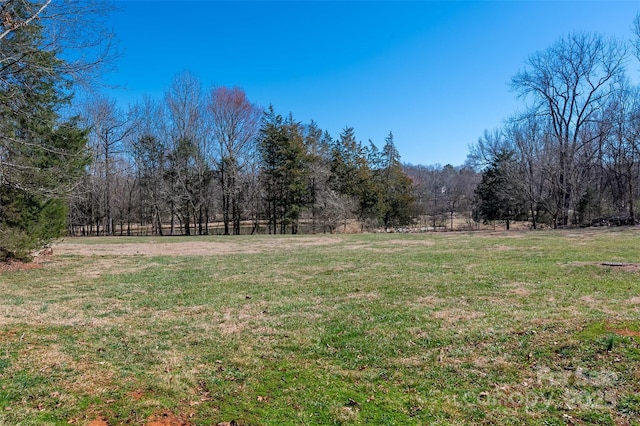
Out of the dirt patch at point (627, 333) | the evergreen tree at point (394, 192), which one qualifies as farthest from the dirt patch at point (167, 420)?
the evergreen tree at point (394, 192)

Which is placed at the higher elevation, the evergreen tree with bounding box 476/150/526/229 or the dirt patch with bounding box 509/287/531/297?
the evergreen tree with bounding box 476/150/526/229

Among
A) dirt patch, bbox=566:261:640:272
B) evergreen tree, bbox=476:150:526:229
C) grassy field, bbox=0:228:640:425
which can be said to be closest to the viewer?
grassy field, bbox=0:228:640:425

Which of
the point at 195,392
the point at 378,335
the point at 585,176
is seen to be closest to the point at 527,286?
the point at 378,335

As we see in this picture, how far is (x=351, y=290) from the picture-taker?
294 inches

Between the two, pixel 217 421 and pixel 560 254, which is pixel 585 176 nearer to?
pixel 560 254

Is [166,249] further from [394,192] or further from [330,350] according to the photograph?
[394,192]

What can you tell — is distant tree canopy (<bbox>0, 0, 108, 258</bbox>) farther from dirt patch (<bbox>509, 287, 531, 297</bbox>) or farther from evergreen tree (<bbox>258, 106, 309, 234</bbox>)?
evergreen tree (<bbox>258, 106, 309, 234</bbox>)

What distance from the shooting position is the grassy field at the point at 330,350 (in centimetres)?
292

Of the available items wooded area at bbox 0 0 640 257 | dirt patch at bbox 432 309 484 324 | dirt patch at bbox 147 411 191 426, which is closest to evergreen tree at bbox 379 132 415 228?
wooded area at bbox 0 0 640 257

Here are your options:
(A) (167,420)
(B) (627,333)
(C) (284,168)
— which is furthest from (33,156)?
(C) (284,168)

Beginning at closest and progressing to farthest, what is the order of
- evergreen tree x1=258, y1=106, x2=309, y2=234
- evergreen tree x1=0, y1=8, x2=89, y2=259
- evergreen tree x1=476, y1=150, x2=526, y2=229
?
evergreen tree x1=0, y1=8, x2=89, y2=259 < evergreen tree x1=476, y1=150, x2=526, y2=229 < evergreen tree x1=258, y1=106, x2=309, y2=234

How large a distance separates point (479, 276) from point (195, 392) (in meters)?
6.92

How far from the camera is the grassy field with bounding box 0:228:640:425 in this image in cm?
292

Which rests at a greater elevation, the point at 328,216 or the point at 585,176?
the point at 585,176
